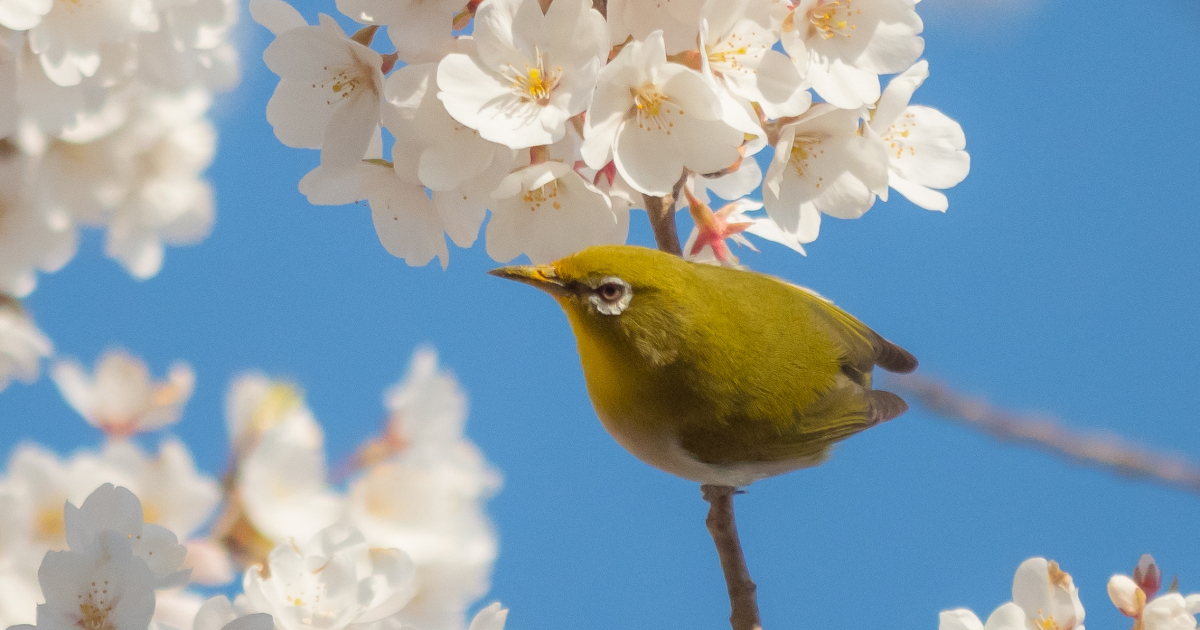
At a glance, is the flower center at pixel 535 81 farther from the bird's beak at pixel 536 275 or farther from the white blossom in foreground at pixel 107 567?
the white blossom in foreground at pixel 107 567

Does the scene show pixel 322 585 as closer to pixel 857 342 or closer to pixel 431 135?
pixel 431 135

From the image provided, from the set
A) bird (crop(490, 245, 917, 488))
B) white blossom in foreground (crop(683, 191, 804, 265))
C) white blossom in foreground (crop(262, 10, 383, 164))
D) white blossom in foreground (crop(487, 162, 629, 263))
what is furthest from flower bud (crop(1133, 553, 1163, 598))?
white blossom in foreground (crop(262, 10, 383, 164))

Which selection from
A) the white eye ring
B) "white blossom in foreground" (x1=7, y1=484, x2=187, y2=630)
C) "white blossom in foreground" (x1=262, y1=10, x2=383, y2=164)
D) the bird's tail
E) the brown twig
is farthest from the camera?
the brown twig

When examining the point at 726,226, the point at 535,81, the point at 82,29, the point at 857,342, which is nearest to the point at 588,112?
the point at 535,81

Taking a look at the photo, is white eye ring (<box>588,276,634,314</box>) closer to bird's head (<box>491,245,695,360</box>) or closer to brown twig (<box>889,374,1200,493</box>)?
bird's head (<box>491,245,695,360</box>)

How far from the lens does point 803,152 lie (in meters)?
0.77

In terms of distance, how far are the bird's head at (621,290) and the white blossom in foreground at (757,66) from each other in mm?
209

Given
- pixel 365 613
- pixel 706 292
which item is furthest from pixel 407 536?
pixel 706 292

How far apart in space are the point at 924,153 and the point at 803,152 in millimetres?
142

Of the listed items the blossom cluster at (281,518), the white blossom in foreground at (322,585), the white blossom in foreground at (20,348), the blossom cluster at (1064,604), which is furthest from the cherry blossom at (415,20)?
the blossom cluster at (1064,604)

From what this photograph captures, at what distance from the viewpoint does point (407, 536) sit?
2.41 feet

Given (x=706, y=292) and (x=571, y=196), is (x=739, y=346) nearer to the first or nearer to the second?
(x=706, y=292)

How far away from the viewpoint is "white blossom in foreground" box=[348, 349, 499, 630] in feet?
2.42

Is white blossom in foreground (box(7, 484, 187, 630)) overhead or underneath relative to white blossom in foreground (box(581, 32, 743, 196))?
underneath
